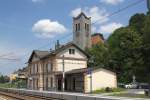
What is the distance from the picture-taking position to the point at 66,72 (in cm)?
6100

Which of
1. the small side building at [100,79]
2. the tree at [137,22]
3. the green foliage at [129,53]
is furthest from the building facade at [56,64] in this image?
the tree at [137,22]

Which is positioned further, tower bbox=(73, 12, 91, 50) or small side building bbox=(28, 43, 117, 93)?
tower bbox=(73, 12, 91, 50)

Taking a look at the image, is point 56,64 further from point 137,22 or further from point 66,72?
point 137,22

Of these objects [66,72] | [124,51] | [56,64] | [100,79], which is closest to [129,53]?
[124,51]

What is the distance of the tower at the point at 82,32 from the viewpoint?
148 m

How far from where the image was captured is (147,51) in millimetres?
65500

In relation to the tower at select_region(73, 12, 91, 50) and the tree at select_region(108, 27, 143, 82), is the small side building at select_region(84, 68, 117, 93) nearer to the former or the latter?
the tree at select_region(108, 27, 143, 82)

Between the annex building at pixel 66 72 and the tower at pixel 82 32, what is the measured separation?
69.4 meters

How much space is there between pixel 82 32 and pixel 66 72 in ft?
301

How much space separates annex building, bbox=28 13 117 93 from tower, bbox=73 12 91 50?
228 feet

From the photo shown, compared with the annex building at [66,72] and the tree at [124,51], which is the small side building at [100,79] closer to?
the annex building at [66,72]

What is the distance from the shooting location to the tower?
148375 millimetres

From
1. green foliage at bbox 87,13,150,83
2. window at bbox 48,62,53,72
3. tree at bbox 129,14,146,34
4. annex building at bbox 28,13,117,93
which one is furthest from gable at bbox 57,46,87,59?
tree at bbox 129,14,146,34

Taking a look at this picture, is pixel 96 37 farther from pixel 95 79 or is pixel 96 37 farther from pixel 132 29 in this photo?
pixel 95 79
